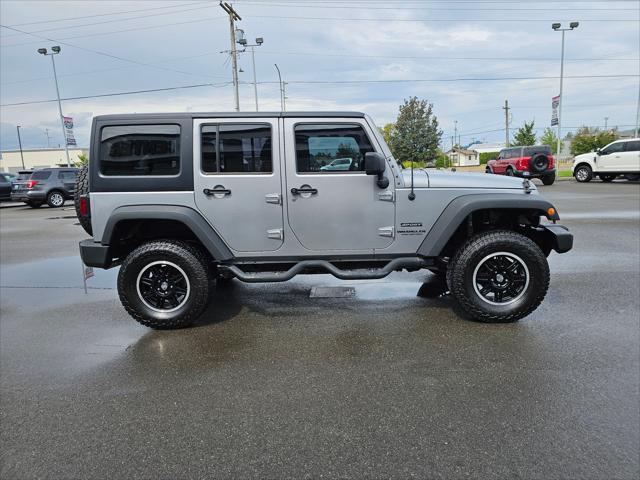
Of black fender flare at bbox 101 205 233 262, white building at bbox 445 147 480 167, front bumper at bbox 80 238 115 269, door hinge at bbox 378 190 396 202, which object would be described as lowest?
front bumper at bbox 80 238 115 269

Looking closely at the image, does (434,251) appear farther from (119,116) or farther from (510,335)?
(119,116)

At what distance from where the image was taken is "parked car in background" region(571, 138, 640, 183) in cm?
1930

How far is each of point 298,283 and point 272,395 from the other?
277cm

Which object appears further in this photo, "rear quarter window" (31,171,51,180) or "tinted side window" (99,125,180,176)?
"rear quarter window" (31,171,51,180)

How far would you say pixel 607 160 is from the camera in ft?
65.9

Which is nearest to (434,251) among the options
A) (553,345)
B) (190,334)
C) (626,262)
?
(553,345)

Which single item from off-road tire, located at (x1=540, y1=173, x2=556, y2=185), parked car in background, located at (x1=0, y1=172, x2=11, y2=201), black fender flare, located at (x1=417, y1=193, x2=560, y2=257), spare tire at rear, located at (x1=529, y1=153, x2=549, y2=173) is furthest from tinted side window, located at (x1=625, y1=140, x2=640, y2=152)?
parked car in background, located at (x1=0, y1=172, x2=11, y2=201)

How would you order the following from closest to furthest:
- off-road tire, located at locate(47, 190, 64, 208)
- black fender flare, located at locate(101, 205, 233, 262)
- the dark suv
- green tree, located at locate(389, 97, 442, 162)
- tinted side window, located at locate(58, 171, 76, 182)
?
black fender flare, located at locate(101, 205, 233, 262), the dark suv, off-road tire, located at locate(47, 190, 64, 208), tinted side window, located at locate(58, 171, 76, 182), green tree, located at locate(389, 97, 442, 162)

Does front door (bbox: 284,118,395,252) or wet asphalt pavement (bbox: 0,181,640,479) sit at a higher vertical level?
front door (bbox: 284,118,395,252)

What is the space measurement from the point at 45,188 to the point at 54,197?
54 cm

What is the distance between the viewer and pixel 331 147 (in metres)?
4.11

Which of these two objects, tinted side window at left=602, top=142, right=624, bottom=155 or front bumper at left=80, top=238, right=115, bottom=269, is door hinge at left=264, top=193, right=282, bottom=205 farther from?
tinted side window at left=602, top=142, right=624, bottom=155

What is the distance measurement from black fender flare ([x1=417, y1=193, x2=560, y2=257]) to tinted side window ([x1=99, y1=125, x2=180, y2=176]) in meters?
2.48

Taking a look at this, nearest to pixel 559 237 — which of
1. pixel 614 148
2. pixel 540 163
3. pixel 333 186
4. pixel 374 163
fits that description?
pixel 374 163
